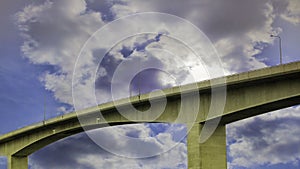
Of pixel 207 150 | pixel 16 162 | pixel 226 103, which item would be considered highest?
pixel 16 162

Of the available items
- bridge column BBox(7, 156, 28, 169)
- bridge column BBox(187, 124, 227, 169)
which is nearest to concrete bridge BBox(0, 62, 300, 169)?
bridge column BBox(187, 124, 227, 169)

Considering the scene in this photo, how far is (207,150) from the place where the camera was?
38531 mm

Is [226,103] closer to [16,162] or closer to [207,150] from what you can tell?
[207,150]

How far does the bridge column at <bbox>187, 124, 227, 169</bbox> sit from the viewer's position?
38.3 metres

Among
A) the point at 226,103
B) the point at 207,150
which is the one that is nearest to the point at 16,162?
the point at 207,150

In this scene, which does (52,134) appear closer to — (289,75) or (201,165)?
(201,165)

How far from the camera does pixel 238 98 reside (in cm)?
3669

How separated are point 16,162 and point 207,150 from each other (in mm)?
36113

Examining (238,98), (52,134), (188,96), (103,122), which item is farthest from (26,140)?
(238,98)

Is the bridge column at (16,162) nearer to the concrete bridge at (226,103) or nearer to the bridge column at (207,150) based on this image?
the concrete bridge at (226,103)

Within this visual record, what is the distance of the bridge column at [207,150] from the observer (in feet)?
126

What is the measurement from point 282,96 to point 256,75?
7.09 ft

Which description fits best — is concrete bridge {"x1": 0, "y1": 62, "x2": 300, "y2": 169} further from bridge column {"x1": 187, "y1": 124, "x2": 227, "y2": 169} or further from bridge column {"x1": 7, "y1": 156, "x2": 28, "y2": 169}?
bridge column {"x1": 7, "y1": 156, "x2": 28, "y2": 169}

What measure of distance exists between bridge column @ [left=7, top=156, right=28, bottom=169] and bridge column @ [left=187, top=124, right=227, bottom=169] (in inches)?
1367
